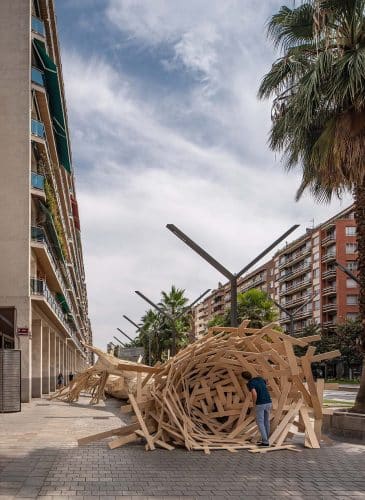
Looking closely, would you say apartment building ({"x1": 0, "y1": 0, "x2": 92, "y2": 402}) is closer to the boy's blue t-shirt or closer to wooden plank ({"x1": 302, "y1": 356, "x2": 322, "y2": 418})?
wooden plank ({"x1": 302, "y1": 356, "x2": 322, "y2": 418})

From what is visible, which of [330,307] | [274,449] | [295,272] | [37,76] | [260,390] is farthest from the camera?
[295,272]

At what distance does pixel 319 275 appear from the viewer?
90.6 meters

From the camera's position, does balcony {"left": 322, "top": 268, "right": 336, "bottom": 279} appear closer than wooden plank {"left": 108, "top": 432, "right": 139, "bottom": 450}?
No

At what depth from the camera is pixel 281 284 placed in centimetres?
11088

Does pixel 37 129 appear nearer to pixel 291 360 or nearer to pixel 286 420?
pixel 291 360

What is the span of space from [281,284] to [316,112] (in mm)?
97491

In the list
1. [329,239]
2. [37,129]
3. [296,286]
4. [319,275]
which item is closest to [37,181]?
[37,129]

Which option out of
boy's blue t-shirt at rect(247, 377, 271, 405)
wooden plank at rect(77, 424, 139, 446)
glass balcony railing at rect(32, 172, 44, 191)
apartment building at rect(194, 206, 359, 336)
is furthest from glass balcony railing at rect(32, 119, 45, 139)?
apartment building at rect(194, 206, 359, 336)

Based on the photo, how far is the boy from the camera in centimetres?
1125

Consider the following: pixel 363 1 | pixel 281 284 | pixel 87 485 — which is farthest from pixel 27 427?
pixel 281 284

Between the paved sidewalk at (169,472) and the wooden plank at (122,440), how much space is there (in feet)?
0.40

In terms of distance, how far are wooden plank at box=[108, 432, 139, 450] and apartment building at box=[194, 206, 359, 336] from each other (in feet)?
196

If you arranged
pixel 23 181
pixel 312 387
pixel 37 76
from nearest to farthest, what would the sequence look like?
1. pixel 312 387
2. pixel 23 181
3. pixel 37 76

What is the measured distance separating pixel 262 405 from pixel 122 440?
2524mm
